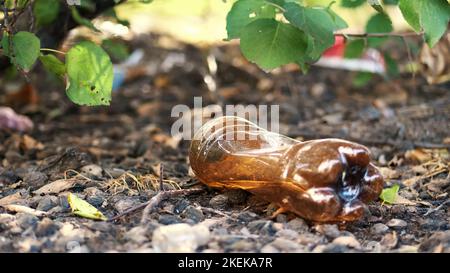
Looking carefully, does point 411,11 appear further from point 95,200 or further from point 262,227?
point 95,200

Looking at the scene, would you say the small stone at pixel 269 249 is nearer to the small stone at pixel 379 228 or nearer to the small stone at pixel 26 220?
the small stone at pixel 379 228

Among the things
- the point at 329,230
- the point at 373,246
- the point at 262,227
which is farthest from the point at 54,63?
the point at 373,246

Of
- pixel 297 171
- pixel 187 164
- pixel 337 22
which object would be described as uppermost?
pixel 337 22

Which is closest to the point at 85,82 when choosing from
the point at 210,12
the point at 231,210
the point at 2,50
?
the point at 2,50

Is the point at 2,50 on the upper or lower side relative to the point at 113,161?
upper

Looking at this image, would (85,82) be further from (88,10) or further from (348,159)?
(348,159)

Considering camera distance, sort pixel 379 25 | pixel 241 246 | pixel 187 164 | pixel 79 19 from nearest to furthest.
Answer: pixel 241 246 < pixel 79 19 < pixel 187 164 < pixel 379 25
